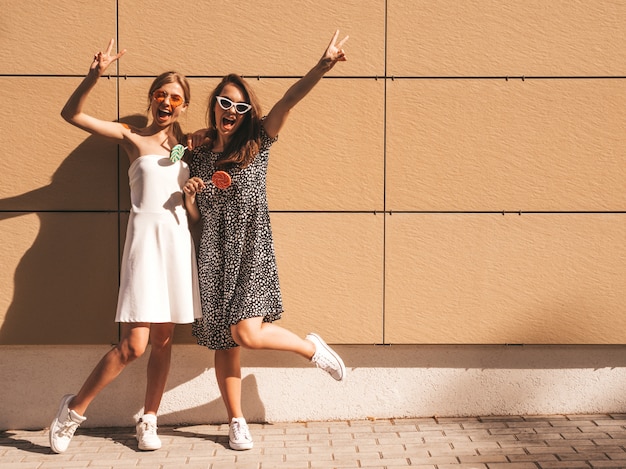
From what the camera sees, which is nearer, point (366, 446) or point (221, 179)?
point (221, 179)

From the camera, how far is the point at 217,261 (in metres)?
4.20

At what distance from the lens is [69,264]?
4.61m

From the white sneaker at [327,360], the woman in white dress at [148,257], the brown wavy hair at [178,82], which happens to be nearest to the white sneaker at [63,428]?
the woman in white dress at [148,257]

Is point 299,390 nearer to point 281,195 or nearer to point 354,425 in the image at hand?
point 354,425

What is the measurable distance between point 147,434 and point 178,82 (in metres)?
2.04

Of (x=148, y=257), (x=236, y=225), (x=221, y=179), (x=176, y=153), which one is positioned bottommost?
(x=148, y=257)

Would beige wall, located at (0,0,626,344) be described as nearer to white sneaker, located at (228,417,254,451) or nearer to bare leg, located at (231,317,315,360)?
bare leg, located at (231,317,315,360)

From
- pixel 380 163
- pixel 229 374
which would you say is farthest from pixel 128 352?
pixel 380 163

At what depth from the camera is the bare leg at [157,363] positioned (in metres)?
4.32

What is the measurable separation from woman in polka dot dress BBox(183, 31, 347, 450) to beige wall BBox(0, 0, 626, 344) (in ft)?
1.23

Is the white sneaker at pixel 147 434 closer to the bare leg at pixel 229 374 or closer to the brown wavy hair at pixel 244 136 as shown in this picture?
the bare leg at pixel 229 374

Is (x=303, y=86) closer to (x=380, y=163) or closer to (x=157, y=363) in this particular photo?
(x=380, y=163)

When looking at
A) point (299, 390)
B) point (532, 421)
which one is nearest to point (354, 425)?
point (299, 390)

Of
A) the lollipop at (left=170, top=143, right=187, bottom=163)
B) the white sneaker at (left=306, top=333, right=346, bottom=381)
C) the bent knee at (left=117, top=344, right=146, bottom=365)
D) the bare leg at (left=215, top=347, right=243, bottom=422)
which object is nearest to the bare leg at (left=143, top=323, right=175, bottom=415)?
the bent knee at (left=117, top=344, right=146, bottom=365)
